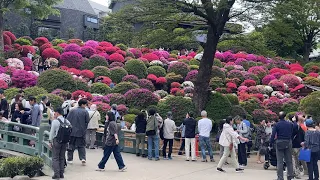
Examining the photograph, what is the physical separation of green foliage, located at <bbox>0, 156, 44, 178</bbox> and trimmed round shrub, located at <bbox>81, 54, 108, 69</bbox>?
20.0m

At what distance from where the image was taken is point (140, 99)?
23375 millimetres

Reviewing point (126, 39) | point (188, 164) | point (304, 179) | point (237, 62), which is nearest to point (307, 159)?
point (304, 179)

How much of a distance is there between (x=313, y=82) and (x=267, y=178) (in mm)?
21897

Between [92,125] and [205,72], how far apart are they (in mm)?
6880

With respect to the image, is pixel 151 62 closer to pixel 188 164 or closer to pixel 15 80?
pixel 15 80

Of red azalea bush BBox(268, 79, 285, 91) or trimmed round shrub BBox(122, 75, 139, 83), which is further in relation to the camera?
red azalea bush BBox(268, 79, 285, 91)

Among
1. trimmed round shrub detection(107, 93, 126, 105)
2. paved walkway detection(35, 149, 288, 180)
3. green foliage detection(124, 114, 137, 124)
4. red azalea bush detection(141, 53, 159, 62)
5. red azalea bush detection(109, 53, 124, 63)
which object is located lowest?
paved walkway detection(35, 149, 288, 180)

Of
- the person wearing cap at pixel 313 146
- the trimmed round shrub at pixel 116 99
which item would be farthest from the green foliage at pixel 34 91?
the person wearing cap at pixel 313 146

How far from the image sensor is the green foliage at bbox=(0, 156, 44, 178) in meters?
11.7

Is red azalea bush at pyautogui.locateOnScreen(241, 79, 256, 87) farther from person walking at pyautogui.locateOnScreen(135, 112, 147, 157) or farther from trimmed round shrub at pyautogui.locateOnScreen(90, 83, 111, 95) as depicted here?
person walking at pyautogui.locateOnScreen(135, 112, 147, 157)

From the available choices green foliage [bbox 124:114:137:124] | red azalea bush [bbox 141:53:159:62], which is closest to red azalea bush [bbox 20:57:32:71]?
red azalea bush [bbox 141:53:159:62]

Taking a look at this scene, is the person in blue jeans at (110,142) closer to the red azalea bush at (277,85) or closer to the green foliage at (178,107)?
the green foliage at (178,107)

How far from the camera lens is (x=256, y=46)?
2003cm

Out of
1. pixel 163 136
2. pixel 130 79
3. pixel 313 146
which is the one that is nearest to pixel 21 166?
pixel 163 136
